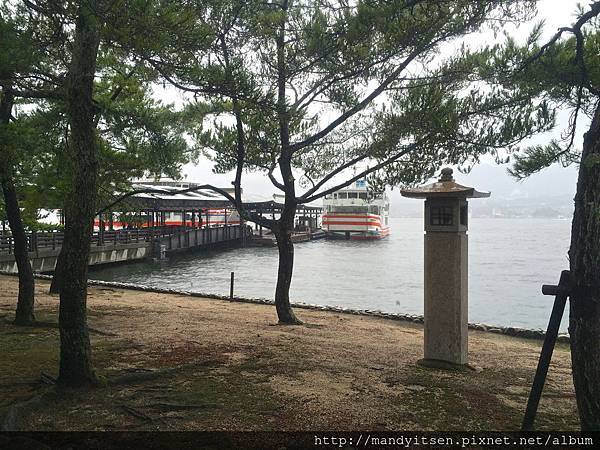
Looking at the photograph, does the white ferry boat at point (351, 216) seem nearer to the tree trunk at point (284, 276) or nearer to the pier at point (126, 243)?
the pier at point (126, 243)

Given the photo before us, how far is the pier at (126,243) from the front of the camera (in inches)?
774

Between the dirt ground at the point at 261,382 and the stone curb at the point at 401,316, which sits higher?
the dirt ground at the point at 261,382

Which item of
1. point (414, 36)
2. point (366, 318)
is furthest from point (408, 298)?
point (414, 36)

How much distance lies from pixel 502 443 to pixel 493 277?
2382 cm

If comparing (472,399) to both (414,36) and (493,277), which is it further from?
(493,277)

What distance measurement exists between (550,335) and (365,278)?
2137 cm

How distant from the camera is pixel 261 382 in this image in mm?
4504

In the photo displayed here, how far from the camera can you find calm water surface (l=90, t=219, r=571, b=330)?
17266mm

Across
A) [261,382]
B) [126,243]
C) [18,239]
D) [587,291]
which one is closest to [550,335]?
[587,291]

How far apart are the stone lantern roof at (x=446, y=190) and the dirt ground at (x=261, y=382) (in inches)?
76.1

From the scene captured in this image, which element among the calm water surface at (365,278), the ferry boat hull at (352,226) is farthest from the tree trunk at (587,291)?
the ferry boat hull at (352,226)

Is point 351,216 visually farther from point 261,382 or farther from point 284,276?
point 261,382

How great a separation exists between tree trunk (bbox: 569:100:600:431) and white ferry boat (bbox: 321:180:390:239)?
50.5 meters

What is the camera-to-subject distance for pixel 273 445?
310cm
